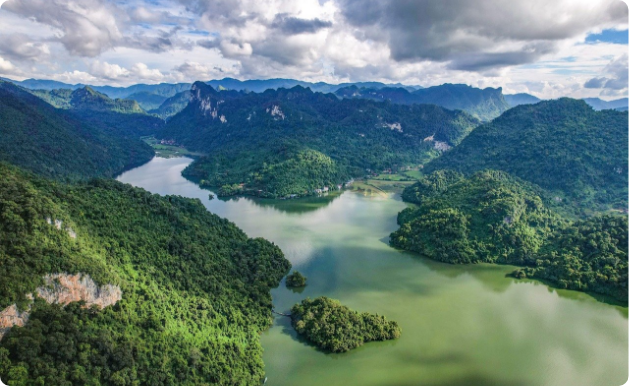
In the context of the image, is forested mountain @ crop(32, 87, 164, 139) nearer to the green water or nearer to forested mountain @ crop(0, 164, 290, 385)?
forested mountain @ crop(0, 164, 290, 385)

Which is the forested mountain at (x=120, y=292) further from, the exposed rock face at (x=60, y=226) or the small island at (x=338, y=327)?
the small island at (x=338, y=327)

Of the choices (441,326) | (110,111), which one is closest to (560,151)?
(441,326)

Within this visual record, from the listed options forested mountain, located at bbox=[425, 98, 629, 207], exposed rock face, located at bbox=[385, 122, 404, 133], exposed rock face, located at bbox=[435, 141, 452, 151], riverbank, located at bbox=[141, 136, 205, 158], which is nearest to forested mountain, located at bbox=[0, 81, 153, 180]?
riverbank, located at bbox=[141, 136, 205, 158]

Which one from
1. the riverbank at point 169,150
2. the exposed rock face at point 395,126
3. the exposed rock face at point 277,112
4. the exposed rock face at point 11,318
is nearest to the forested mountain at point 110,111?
the riverbank at point 169,150

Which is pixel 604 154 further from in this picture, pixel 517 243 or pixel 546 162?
pixel 517 243

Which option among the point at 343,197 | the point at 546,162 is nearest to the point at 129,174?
the point at 343,197

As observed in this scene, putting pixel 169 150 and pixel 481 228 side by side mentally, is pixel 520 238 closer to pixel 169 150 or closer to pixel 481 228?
pixel 481 228
